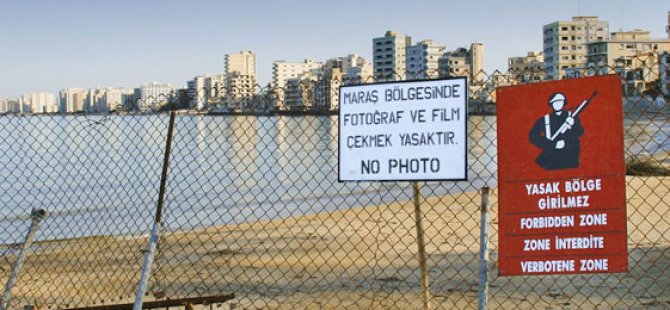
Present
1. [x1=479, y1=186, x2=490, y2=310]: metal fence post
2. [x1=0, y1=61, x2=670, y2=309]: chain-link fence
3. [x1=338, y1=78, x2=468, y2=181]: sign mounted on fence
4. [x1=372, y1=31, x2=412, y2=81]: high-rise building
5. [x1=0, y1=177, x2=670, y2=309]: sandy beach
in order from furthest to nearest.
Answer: [x1=372, y1=31, x2=412, y2=81]: high-rise building
[x1=0, y1=177, x2=670, y2=309]: sandy beach
[x1=0, y1=61, x2=670, y2=309]: chain-link fence
[x1=338, y1=78, x2=468, y2=181]: sign mounted on fence
[x1=479, y1=186, x2=490, y2=310]: metal fence post

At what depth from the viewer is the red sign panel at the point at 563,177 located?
13.8ft

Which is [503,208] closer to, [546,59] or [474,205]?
[474,205]

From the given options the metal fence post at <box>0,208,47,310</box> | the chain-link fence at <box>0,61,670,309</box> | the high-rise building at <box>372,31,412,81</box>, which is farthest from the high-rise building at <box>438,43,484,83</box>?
the metal fence post at <box>0,208,47,310</box>

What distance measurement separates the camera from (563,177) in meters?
4.25

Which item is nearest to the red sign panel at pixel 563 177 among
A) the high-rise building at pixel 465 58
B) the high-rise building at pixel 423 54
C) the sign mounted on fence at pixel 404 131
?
the sign mounted on fence at pixel 404 131

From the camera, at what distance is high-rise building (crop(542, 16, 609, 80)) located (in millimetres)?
133625

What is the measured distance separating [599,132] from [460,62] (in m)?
157

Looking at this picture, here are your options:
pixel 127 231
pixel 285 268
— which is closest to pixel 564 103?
pixel 285 268

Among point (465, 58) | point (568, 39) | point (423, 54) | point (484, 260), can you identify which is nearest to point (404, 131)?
point (484, 260)

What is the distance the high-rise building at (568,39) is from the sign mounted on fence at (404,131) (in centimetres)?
13197

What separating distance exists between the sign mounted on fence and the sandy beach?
2.56 metres

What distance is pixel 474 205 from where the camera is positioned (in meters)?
16.2

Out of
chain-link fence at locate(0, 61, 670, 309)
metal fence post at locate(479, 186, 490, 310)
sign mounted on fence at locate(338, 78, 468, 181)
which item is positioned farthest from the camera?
chain-link fence at locate(0, 61, 670, 309)

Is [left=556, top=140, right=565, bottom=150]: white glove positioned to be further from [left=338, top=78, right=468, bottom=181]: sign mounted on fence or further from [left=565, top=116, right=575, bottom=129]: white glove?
[left=338, top=78, right=468, bottom=181]: sign mounted on fence
